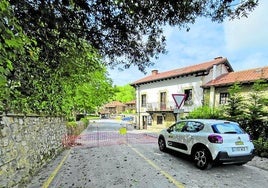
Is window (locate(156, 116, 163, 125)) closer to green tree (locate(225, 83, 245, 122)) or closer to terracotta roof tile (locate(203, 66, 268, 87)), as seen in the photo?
terracotta roof tile (locate(203, 66, 268, 87))

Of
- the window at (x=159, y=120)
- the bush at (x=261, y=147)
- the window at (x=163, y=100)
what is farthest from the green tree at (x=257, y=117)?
the window at (x=159, y=120)

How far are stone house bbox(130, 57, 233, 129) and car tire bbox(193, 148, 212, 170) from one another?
14920 mm

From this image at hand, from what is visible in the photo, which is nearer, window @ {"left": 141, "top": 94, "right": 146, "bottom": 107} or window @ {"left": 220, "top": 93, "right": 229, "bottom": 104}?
window @ {"left": 220, "top": 93, "right": 229, "bottom": 104}

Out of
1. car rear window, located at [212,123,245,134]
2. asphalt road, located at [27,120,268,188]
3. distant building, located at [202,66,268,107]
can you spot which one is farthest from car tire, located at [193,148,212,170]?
distant building, located at [202,66,268,107]

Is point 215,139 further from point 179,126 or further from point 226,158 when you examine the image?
point 179,126

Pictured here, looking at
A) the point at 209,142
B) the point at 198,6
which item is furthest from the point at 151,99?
the point at 198,6

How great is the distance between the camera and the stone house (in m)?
25.0

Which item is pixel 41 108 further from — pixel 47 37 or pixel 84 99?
pixel 84 99

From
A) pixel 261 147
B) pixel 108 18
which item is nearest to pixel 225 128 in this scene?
pixel 261 147

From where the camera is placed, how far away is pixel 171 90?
95.5 feet

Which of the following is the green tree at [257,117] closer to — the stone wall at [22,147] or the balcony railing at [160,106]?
the stone wall at [22,147]

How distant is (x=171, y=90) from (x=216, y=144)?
72.6 ft

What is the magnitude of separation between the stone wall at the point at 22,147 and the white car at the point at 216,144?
5.29 metres

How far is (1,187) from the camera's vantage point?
4199mm
